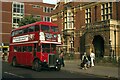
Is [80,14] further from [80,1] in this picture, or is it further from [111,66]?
[111,66]

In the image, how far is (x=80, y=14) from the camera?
42469mm

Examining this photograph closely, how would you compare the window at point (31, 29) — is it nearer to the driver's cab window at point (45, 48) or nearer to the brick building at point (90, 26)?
the driver's cab window at point (45, 48)

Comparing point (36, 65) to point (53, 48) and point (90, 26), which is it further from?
point (90, 26)

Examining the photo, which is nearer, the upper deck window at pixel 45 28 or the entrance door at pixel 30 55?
the upper deck window at pixel 45 28

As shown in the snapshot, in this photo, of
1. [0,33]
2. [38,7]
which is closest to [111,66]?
[0,33]

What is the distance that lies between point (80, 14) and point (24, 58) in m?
18.3

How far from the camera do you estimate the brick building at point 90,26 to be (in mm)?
34094

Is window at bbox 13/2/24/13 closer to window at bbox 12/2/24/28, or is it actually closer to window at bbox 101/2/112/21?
window at bbox 12/2/24/28

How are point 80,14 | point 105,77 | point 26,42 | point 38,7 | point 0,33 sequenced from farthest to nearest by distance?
1. point 38,7
2. point 0,33
3. point 80,14
4. point 26,42
5. point 105,77

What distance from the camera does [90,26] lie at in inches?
1441

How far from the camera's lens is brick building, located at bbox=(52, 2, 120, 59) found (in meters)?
34.1

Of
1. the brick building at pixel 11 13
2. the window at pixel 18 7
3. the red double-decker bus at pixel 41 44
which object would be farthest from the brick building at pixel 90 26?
the window at pixel 18 7

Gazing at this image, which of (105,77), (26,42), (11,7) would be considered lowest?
(105,77)

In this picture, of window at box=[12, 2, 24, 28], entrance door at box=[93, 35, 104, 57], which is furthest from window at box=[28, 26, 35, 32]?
window at box=[12, 2, 24, 28]
